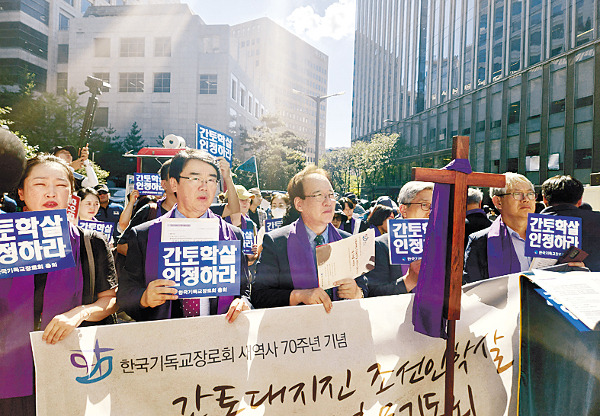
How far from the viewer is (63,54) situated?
44469 mm

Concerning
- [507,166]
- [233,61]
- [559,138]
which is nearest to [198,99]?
[233,61]

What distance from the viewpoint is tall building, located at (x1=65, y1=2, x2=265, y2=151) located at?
142 feet

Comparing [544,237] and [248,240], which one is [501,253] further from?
[248,240]

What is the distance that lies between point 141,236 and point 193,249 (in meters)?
0.39

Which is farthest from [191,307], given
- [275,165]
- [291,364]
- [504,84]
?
[275,165]

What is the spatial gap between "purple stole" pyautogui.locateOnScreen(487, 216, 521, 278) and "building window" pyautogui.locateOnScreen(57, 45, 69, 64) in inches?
2016

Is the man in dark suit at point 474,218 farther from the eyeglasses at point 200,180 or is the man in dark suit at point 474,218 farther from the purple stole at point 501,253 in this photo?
the eyeglasses at point 200,180

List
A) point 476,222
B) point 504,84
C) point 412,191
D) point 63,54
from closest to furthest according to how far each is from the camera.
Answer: point 412,191 → point 476,222 → point 504,84 → point 63,54

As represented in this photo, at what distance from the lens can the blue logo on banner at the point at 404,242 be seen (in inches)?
105

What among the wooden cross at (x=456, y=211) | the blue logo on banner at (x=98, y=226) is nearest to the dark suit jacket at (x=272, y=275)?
the wooden cross at (x=456, y=211)

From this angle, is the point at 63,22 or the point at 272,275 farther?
the point at 63,22

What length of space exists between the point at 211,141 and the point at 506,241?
3.70 m

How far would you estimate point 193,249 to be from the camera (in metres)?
1.97

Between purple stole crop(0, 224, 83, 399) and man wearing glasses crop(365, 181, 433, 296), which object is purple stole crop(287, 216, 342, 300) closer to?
man wearing glasses crop(365, 181, 433, 296)
